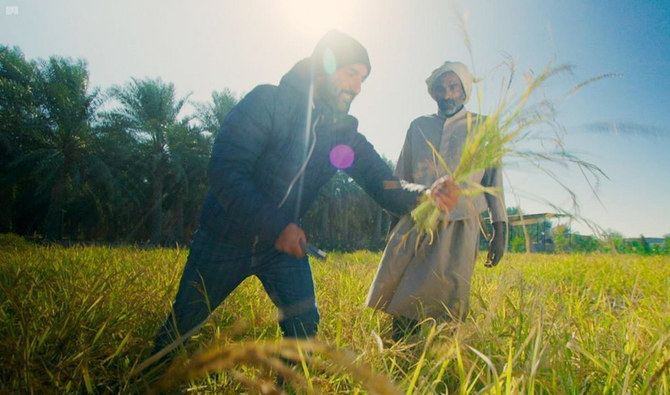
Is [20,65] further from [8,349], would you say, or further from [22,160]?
[8,349]

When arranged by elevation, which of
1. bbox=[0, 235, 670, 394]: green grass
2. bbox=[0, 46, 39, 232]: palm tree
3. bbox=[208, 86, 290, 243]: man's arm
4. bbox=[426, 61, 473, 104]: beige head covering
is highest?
bbox=[0, 46, 39, 232]: palm tree

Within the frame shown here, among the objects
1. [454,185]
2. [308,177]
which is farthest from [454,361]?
[308,177]

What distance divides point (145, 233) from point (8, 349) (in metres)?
24.0

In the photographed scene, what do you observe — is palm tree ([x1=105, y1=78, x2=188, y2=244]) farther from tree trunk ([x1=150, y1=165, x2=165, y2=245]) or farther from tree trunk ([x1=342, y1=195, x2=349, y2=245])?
tree trunk ([x1=342, y1=195, x2=349, y2=245])

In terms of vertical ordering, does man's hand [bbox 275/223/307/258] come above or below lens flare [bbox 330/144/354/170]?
below

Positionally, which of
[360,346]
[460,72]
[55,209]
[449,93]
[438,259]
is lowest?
[55,209]

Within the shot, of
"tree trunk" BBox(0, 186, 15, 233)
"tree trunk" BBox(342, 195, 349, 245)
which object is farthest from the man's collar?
"tree trunk" BBox(342, 195, 349, 245)

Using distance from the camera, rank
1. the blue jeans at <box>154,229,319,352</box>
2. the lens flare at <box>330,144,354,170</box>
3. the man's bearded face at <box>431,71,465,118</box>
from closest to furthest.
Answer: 1. the blue jeans at <box>154,229,319,352</box>
2. the lens flare at <box>330,144,354,170</box>
3. the man's bearded face at <box>431,71,465,118</box>

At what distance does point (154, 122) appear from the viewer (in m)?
19.4

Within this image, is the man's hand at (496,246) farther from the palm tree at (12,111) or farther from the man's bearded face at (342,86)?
the palm tree at (12,111)

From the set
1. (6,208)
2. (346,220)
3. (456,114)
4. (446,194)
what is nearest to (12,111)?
(6,208)

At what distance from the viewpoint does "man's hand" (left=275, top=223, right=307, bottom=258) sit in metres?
1.57

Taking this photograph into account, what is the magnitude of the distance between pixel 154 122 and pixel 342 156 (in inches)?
781

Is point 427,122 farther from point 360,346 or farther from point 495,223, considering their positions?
point 360,346
